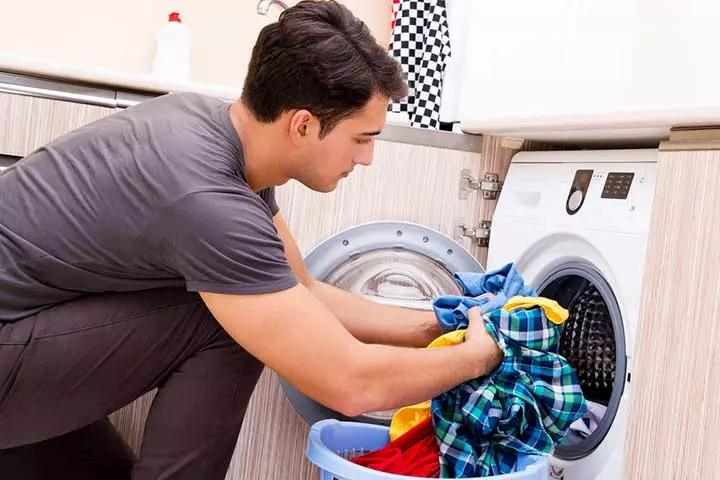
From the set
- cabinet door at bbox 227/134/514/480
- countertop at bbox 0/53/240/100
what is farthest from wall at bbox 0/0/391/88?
cabinet door at bbox 227/134/514/480

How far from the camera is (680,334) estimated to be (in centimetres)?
127

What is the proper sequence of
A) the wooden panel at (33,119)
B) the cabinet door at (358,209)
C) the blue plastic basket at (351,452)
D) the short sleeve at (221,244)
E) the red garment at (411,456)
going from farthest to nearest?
the cabinet door at (358,209) → the wooden panel at (33,119) → the red garment at (411,456) → the blue plastic basket at (351,452) → the short sleeve at (221,244)

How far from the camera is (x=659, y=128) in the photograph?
53.8 inches

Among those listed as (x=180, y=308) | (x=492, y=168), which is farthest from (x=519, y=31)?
(x=180, y=308)

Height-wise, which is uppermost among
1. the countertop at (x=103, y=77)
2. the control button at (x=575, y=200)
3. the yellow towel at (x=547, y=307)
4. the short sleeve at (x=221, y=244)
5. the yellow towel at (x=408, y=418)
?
the countertop at (x=103, y=77)

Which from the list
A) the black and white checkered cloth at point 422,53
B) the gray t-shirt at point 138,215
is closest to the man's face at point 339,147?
the gray t-shirt at point 138,215

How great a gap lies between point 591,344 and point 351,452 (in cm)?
51

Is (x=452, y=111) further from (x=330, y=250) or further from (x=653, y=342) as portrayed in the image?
(x=653, y=342)

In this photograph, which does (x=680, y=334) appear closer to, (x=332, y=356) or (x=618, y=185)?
(x=618, y=185)

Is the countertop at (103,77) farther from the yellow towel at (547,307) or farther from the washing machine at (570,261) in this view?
the yellow towel at (547,307)

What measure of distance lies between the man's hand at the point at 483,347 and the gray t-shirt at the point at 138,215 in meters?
0.33

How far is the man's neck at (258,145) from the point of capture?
1.30 m

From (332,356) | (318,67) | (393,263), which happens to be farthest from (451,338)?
(318,67)

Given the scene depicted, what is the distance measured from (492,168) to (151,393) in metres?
0.88
